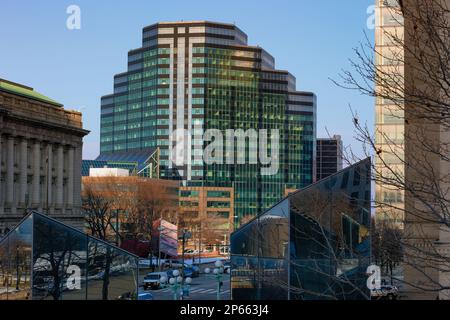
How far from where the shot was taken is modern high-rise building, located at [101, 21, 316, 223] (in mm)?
180250

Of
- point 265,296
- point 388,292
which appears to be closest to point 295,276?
point 265,296

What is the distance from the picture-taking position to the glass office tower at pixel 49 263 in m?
21.0

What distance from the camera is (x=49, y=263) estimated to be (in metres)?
21.2

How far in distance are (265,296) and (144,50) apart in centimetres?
16820

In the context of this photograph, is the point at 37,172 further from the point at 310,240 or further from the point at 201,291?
the point at 310,240

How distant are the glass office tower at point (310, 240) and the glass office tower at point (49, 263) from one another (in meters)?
4.96

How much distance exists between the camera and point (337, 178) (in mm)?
20953

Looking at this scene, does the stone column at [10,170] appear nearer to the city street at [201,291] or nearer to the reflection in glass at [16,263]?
the city street at [201,291]

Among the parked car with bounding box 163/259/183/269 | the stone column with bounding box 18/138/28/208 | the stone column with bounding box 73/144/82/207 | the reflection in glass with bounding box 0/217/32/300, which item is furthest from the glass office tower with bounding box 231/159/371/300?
the stone column with bounding box 73/144/82/207

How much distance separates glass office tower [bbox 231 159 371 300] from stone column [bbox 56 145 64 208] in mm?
71291

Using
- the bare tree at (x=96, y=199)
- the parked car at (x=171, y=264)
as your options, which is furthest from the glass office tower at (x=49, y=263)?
the bare tree at (x=96, y=199)

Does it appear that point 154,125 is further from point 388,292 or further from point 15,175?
point 388,292

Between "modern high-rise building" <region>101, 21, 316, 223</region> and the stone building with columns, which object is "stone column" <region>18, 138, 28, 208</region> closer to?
the stone building with columns

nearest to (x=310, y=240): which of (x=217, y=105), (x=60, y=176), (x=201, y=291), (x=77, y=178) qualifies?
(x=201, y=291)
